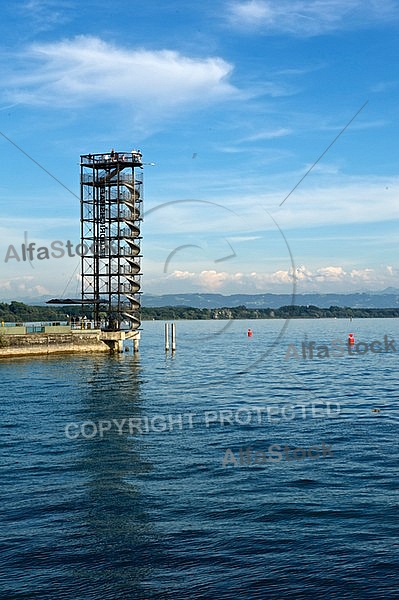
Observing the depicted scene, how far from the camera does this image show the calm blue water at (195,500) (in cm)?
1656

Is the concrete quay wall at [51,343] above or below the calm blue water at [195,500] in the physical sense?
above

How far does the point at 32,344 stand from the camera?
261 ft

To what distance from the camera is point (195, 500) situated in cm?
2234

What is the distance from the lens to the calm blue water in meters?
16.6

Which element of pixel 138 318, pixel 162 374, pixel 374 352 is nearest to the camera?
pixel 162 374

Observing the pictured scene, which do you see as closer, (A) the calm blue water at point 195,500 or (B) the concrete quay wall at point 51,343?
(A) the calm blue water at point 195,500

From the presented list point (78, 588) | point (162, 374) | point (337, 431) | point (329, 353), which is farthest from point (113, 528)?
point (329, 353)

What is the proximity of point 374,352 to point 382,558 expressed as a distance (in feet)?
274

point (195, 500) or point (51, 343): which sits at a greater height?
point (51, 343)

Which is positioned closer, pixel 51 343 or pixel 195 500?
pixel 195 500

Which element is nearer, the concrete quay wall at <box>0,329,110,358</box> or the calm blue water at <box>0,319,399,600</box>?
the calm blue water at <box>0,319,399,600</box>

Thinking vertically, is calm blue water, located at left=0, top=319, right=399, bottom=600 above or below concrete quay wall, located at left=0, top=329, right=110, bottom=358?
below

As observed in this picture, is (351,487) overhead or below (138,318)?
below

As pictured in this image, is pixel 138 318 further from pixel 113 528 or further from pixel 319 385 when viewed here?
pixel 113 528
